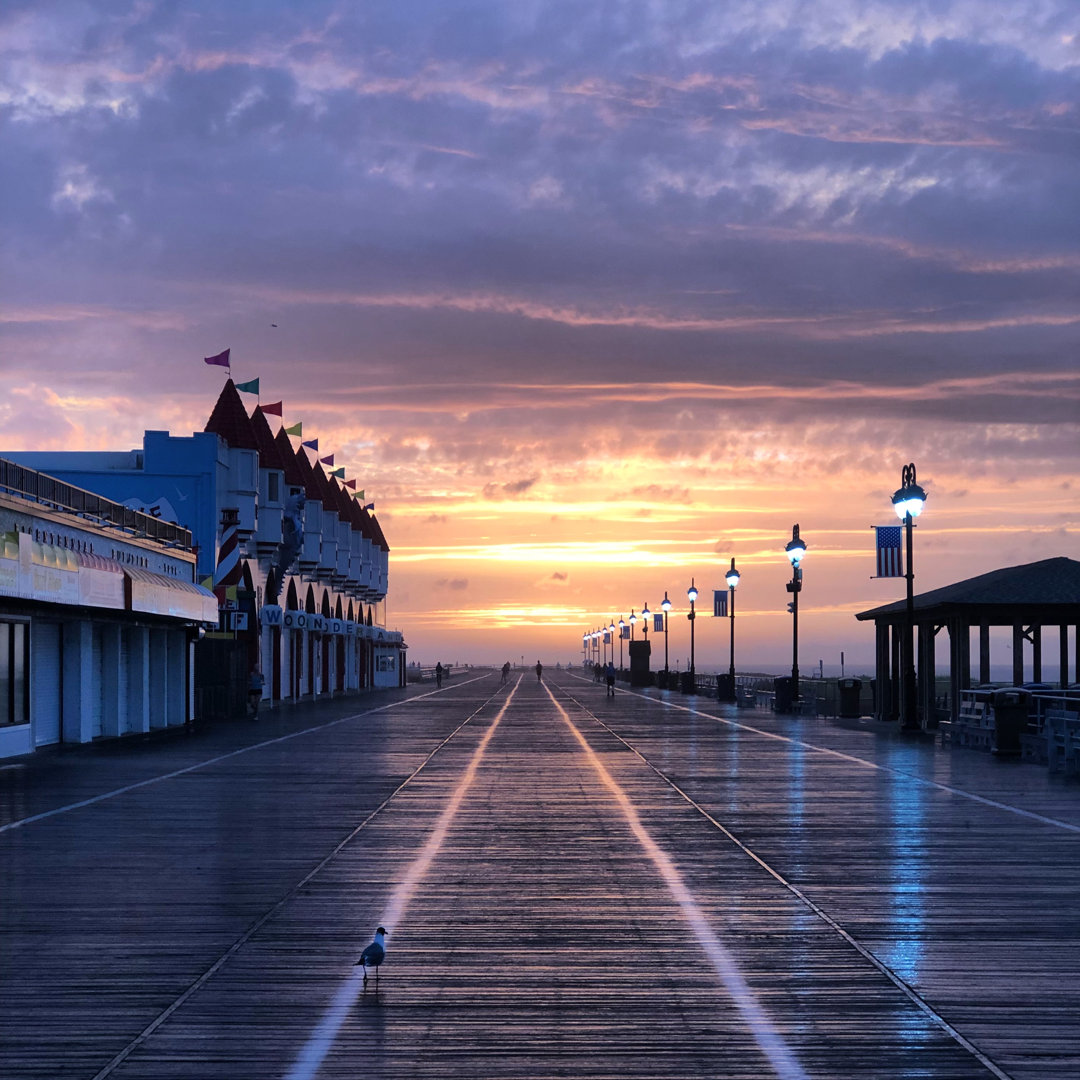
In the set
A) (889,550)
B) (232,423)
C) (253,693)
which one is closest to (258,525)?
(232,423)

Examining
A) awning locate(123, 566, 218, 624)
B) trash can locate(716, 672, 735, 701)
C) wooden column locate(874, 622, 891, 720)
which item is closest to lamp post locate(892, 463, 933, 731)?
wooden column locate(874, 622, 891, 720)

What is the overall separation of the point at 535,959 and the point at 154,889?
4620mm

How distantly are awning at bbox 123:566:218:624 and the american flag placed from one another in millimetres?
18767

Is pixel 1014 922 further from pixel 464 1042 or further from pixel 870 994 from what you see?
pixel 464 1042

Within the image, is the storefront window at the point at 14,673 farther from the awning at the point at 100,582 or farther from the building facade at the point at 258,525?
the building facade at the point at 258,525

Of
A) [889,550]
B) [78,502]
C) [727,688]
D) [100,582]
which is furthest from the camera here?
[727,688]

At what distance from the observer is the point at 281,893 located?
13461 millimetres

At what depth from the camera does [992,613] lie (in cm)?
4100

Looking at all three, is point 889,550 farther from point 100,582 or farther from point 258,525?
point 258,525

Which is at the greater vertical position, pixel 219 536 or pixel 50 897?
pixel 219 536

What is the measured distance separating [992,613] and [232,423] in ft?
115

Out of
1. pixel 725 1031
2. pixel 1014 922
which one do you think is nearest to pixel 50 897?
pixel 725 1031

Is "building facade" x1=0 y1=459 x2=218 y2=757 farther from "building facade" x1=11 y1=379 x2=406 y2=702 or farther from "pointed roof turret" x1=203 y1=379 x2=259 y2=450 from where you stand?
"pointed roof turret" x1=203 y1=379 x2=259 y2=450

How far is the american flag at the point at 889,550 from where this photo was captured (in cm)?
4084
